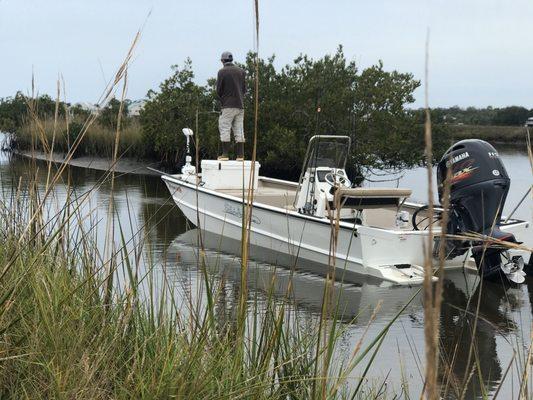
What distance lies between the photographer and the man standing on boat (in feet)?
33.0

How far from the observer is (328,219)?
7.92 m

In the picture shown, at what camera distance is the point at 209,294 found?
2.47 m

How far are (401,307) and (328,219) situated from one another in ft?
5.81

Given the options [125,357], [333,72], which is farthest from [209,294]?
[333,72]

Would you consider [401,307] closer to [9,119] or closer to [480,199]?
[480,199]

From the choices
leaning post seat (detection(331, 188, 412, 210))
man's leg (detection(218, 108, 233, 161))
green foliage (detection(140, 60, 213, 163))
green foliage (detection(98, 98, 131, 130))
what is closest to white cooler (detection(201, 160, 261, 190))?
man's leg (detection(218, 108, 233, 161))

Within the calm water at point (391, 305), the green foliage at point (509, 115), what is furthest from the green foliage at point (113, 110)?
the green foliage at point (509, 115)

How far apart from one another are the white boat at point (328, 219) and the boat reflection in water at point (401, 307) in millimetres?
186

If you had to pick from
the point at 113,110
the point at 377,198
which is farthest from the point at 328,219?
the point at 113,110

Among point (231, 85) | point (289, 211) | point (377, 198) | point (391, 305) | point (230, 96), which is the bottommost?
point (391, 305)

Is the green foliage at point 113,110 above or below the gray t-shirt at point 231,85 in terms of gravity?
below

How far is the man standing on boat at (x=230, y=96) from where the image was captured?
10.1 meters

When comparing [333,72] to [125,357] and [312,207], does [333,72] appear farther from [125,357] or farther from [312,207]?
[125,357]

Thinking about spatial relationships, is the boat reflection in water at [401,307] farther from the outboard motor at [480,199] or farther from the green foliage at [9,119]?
the green foliage at [9,119]
